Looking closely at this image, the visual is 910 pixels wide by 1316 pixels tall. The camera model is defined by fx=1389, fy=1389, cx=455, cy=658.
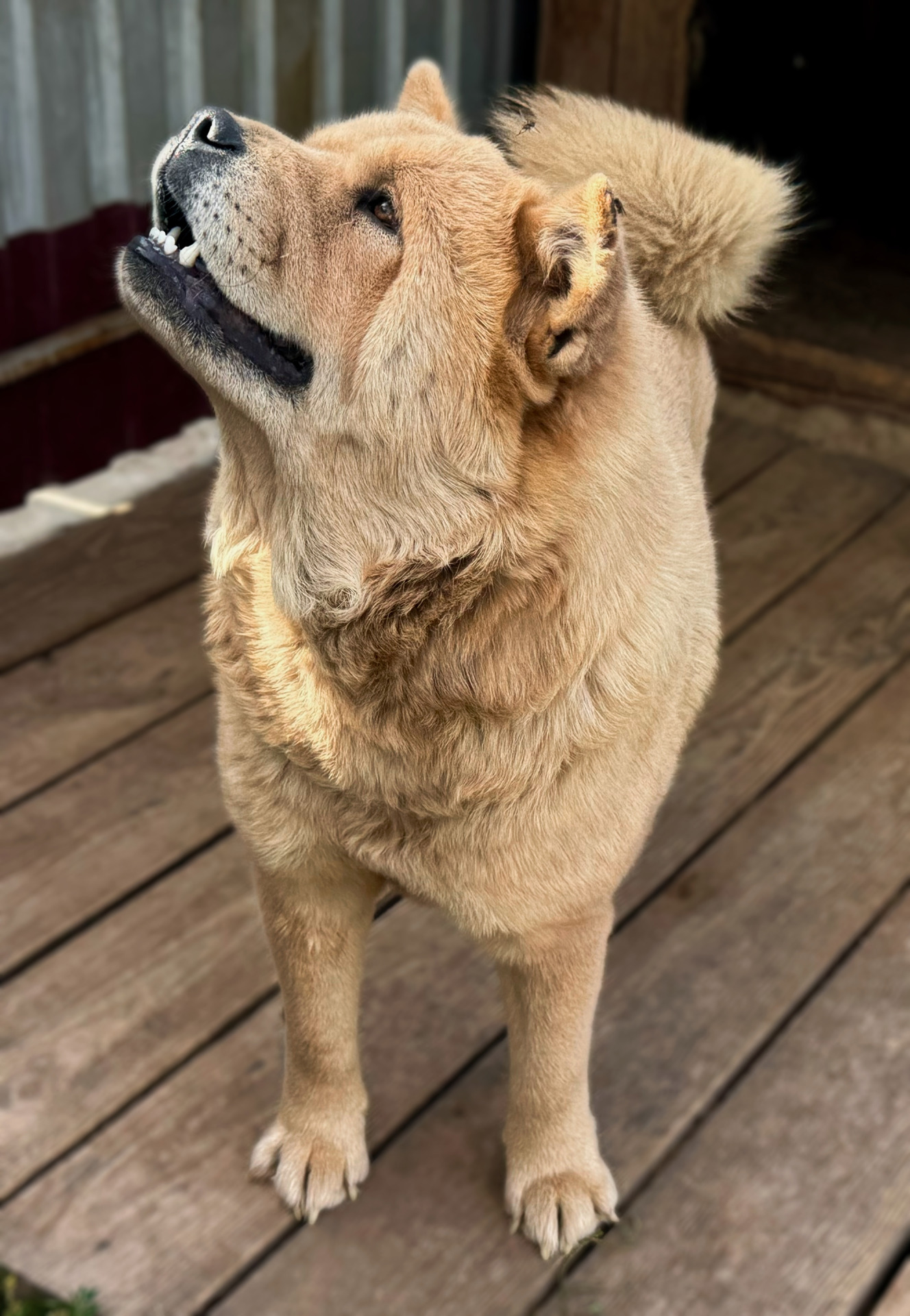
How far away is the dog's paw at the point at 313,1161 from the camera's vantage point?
73.4 inches

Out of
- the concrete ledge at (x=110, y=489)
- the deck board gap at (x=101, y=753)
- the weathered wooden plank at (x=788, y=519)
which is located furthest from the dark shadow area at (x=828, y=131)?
the deck board gap at (x=101, y=753)

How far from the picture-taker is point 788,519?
11.3 ft

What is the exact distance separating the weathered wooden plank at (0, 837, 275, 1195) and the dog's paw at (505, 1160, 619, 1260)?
0.54m

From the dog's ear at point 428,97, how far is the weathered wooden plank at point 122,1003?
128 centimetres

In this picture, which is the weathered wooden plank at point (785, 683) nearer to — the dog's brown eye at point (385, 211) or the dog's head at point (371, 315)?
the dog's head at point (371, 315)

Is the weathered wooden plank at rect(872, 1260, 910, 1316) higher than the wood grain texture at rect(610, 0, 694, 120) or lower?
lower

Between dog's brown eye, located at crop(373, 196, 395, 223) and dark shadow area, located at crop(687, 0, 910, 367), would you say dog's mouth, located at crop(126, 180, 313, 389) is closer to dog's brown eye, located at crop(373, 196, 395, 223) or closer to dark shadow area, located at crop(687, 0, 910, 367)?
dog's brown eye, located at crop(373, 196, 395, 223)

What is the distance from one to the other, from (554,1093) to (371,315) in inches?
40.2

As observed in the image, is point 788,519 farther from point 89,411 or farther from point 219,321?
point 219,321

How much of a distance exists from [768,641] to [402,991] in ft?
4.13

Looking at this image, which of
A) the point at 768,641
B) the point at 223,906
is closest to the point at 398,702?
the point at 223,906

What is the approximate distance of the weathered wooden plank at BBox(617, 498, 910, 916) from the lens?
2551mm

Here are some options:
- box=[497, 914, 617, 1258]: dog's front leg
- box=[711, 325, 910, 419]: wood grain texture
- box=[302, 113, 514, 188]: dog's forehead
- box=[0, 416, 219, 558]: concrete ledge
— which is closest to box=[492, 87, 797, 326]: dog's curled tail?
box=[302, 113, 514, 188]: dog's forehead

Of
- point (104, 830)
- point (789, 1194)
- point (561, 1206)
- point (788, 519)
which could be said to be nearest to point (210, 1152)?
point (561, 1206)
